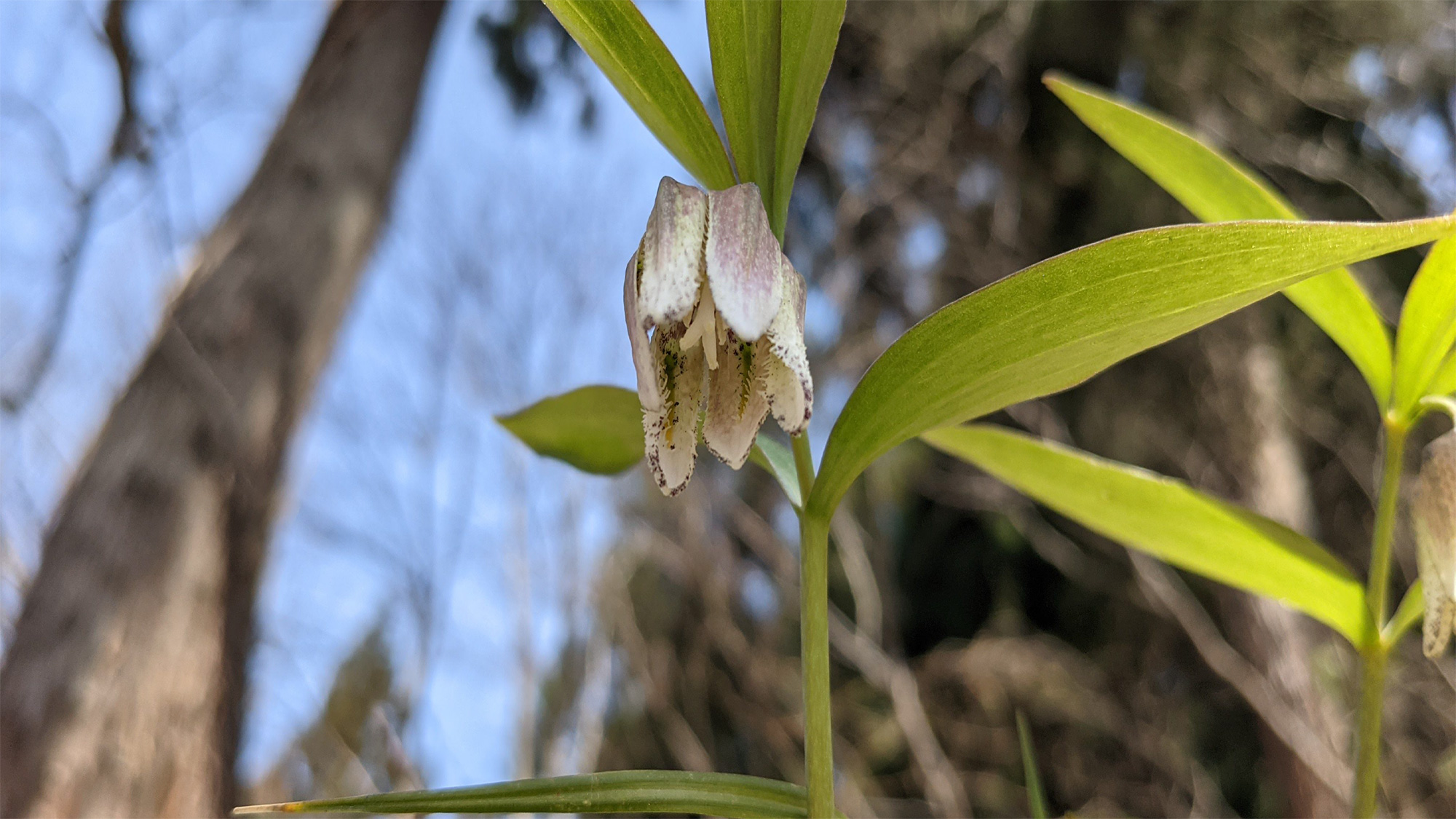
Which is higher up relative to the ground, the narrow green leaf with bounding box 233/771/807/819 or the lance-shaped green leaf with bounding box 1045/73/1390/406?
the lance-shaped green leaf with bounding box 1045/73/1390/406

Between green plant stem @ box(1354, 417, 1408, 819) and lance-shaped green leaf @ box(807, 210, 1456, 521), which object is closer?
lance-shaped green leaf @ box(807, 210, 1456, 521)

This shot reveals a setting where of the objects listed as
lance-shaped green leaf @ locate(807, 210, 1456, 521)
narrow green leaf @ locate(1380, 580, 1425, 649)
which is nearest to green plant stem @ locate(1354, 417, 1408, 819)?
narrow green leaf @ locate(1380, 580, 1425, 649)

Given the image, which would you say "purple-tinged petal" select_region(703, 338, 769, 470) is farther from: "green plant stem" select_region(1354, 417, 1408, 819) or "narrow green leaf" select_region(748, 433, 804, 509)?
"green plant stem" select_region(1354, 417, 1408, 819)

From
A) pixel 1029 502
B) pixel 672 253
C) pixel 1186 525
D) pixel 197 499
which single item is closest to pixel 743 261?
pixel 672 253

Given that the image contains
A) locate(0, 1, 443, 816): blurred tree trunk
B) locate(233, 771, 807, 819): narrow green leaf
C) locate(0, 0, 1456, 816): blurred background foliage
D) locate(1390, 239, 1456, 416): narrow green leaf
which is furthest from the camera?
locate(0, 0, 1456, 816): blurred background foliage

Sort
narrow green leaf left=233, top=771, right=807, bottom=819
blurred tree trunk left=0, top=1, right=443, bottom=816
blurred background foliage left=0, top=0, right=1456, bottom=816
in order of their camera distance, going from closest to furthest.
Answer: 1. narrow green leaf left=233, top=771, right=807, bottom=819
2. blurred tree trunk left=0, top=1, right=443, bottom=816
3. blurred background foliage left=0, top=0, right=1456, bottom=816

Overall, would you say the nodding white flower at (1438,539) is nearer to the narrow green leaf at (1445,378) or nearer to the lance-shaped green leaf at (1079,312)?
the narrow green leaf at (1445,378)

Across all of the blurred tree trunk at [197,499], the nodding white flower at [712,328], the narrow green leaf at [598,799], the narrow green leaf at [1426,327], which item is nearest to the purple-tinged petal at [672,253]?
the nodding white flower at [712,328]

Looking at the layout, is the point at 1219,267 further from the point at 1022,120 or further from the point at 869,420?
the point at 1022,120
